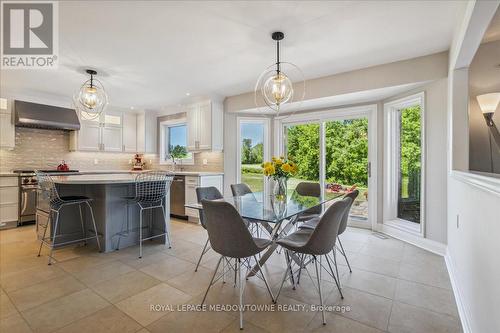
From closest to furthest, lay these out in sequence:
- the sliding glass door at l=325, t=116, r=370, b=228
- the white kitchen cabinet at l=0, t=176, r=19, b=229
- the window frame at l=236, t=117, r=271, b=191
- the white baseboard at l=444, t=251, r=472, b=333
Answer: the white baseboard at l=444, t=251, r=472, b=333, the white kitchen cabinet at l=0, t=176, r=19, b=229, the sliding glass door at l=325, t=116, r=370, b=228, the window frame at l=236, t=117, r=271, b=191

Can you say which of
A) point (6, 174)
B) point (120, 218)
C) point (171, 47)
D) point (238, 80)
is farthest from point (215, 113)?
point (6, 174)

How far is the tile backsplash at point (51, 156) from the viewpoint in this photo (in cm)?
484

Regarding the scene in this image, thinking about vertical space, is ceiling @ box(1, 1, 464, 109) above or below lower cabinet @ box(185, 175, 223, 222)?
above

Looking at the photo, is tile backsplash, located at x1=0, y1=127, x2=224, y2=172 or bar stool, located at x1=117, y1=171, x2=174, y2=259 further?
tile backsplash, located at x1=0, y1=127, x2=224, y2=172

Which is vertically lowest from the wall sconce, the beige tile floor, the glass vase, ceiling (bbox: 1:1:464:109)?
the beige tile floor

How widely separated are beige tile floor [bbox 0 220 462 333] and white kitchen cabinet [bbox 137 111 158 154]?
3.34 metres

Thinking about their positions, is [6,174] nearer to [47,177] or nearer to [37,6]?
[47,177]

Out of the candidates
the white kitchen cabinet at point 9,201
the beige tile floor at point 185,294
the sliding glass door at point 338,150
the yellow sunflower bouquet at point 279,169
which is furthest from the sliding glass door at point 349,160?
the white kitchen cabinet at point 9,201

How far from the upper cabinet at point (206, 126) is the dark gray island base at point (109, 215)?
71.6 inches

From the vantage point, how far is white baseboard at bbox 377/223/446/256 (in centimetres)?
313

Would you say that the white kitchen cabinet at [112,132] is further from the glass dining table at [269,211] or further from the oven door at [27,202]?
the glass dining table at [269,211]

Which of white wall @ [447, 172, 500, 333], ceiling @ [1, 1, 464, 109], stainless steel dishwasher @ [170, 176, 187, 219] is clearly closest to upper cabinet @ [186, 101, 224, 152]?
stainless steel dishwasher @ [170, 176, 187, 219]

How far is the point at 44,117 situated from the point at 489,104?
670 cm

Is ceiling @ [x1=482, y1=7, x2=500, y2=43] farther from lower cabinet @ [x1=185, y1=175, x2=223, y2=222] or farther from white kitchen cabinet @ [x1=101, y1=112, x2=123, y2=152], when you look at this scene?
white kitchen cabinet @ [x1=101, y1=112, x2=123, y2=152]
